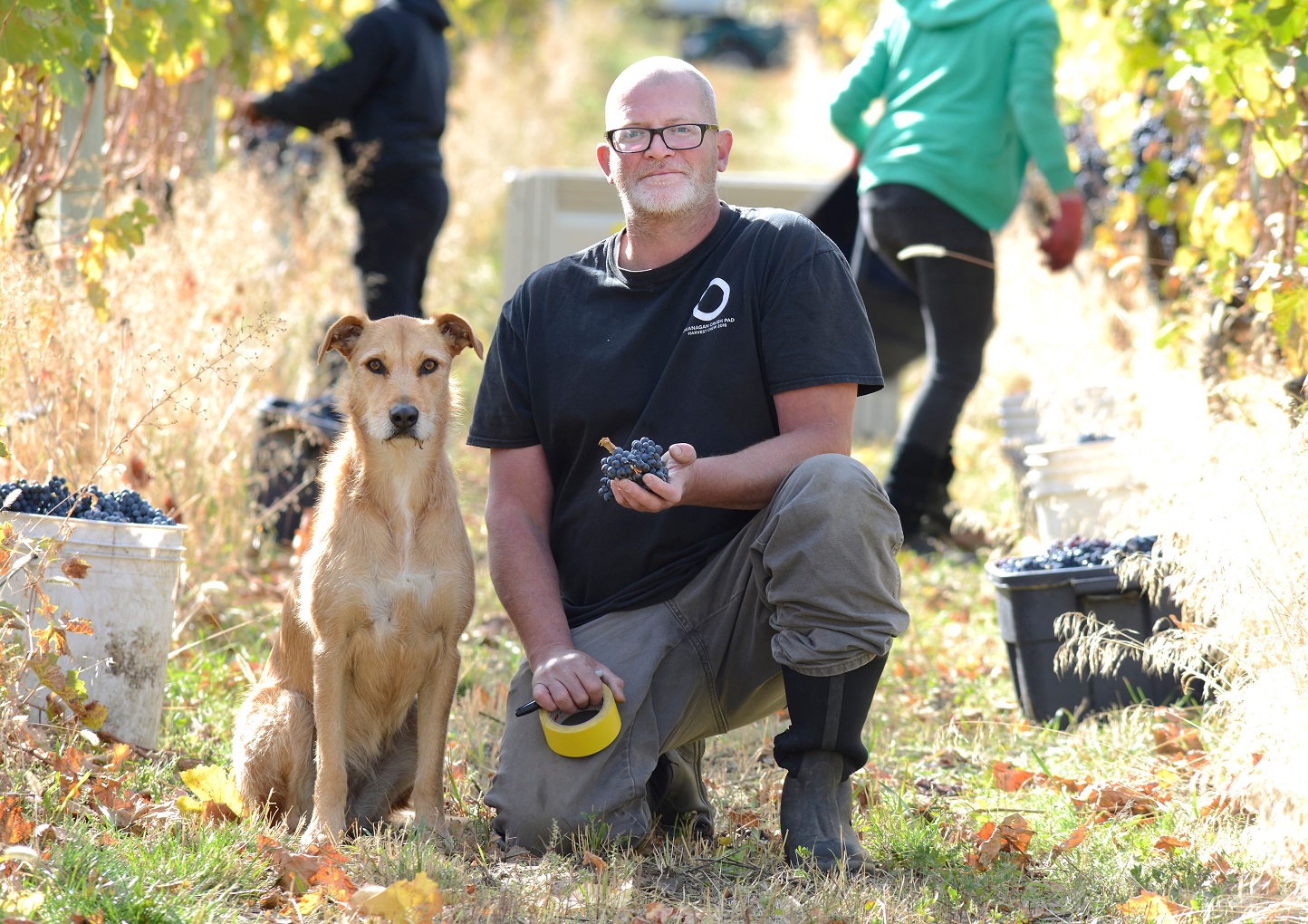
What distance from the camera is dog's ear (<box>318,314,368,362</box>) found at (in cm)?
327

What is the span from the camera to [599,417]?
10.4 feet

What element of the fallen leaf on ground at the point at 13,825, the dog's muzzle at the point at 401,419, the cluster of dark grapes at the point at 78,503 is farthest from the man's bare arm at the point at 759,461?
the cluster of dark grapes at the point at 78,503

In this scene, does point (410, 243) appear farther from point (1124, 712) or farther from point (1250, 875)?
point (1250, 875)

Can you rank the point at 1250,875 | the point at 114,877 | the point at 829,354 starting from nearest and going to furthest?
the point at 114,877 < the point at 1250,875 < the point at 829,354

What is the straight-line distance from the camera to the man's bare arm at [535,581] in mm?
2945

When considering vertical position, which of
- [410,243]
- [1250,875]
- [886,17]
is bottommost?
[1250,875]

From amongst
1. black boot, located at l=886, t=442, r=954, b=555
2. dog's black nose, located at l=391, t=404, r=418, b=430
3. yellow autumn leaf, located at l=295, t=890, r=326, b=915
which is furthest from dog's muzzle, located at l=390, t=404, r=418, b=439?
black boot, located at l=886, t=442, r=954, b=555

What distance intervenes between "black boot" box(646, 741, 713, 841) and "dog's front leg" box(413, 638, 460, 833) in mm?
518

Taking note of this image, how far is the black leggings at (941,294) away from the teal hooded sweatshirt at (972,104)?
0.25 feet

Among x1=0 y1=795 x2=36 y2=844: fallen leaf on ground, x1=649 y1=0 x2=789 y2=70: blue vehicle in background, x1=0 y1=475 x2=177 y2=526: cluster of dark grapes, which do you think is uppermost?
x1=649 y1=0 x2=789 y2=70: blue vehicle in background

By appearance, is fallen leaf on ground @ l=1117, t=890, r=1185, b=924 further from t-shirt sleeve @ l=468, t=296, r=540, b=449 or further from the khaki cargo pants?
t-shirt sleeve @ l=468, t=296, r=540, b=449

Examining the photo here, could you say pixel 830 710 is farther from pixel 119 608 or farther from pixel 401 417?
pixel 119 608

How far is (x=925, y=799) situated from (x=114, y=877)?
2.01 metres

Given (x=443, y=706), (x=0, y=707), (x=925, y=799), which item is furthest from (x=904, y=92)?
(x=0, y=707)
